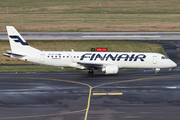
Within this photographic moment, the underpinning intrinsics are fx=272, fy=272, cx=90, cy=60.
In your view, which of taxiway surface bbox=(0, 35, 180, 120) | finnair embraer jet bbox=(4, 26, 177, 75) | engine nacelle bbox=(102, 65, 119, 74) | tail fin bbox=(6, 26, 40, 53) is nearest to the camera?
taxiway surface bbox=(0, 35, 180, 120)

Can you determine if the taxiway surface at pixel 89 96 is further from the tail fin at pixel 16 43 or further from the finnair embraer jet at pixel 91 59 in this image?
the tail fin at pixel 16 43

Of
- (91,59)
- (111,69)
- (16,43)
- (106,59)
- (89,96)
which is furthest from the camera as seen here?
(16,43)

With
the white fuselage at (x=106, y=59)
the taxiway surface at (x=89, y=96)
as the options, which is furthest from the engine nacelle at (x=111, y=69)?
the white fuselage at (x=106, y=59)

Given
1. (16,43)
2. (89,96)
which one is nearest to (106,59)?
(89,96)

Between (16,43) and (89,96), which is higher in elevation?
(16,43)

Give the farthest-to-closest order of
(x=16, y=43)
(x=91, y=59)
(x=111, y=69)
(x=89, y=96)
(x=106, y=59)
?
(x=16, y=43), (x=91, y=59), (x=106, y=59), (x=111, y=69), (x=89, y=96)

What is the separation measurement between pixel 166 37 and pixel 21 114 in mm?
60374

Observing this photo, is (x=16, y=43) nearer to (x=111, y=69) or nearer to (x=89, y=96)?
(x=111, y=69)

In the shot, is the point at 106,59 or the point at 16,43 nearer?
the point at 106,59

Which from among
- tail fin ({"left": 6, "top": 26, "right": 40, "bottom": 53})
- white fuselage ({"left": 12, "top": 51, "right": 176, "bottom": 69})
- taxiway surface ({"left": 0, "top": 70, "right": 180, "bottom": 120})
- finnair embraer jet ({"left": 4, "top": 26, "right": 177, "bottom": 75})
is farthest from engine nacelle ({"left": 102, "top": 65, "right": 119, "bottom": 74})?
tail fin ({"left": 6, "top": 26, "right": 40, "bottom": 53})

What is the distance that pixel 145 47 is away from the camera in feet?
217

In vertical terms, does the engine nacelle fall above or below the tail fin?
below

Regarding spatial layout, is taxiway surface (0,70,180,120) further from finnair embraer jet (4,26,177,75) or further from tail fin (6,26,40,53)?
tail fin (6,26,40,53)

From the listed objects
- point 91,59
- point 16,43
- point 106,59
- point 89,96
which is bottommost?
point 89,96
